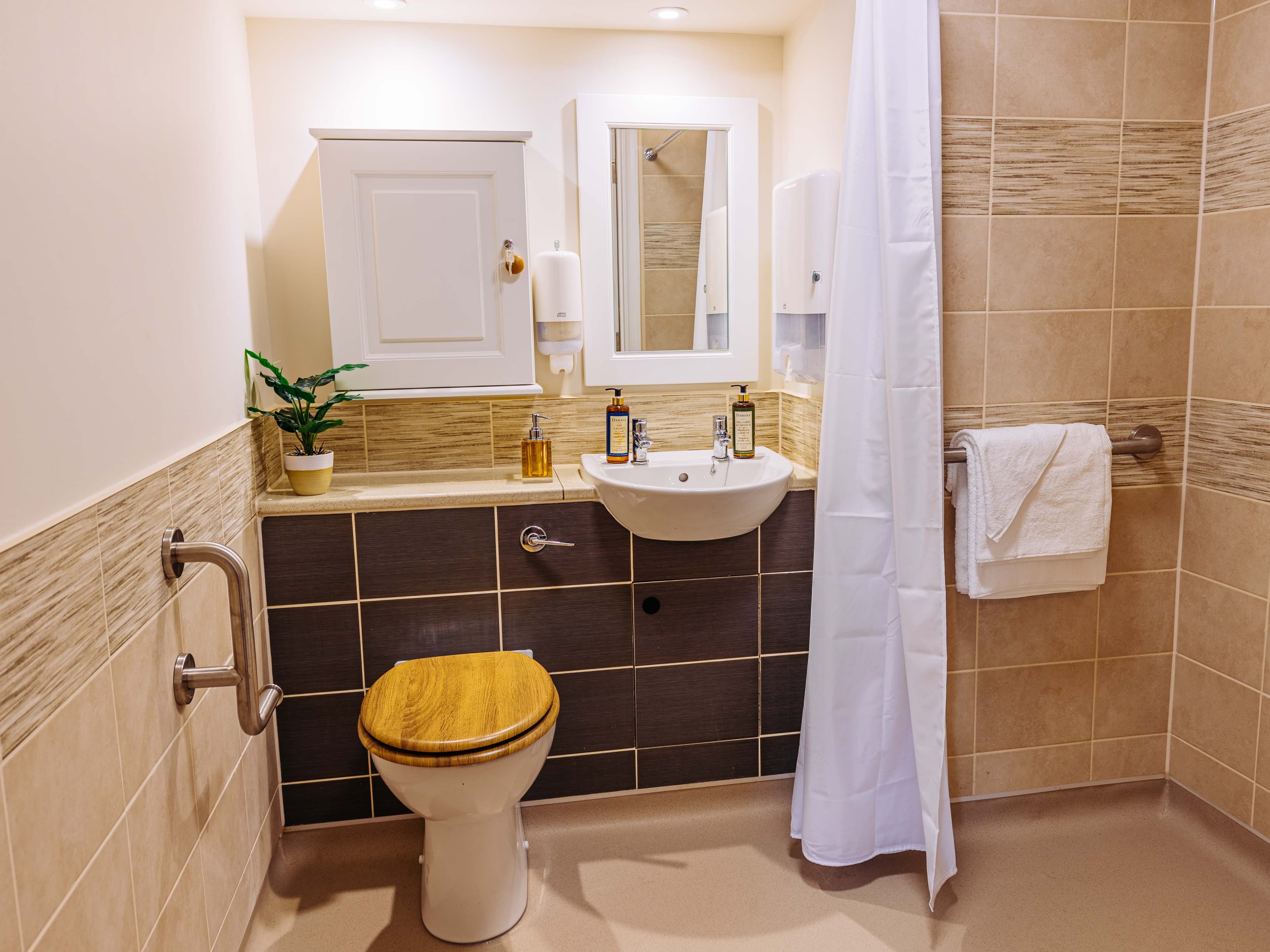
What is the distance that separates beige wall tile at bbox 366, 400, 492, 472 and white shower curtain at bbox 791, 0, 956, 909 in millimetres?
950

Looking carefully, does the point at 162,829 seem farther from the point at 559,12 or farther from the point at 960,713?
the point at 559,12

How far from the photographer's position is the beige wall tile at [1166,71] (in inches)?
78.3

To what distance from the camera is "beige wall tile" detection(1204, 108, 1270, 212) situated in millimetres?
1891

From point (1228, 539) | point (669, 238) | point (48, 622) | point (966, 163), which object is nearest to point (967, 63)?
point (966, 163)

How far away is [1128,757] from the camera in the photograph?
2.26 meters

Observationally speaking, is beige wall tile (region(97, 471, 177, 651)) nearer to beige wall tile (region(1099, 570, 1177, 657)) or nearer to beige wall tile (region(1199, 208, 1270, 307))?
beige wall tile (region(1099, 570, 1177, 657))

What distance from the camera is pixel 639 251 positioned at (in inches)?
96.3

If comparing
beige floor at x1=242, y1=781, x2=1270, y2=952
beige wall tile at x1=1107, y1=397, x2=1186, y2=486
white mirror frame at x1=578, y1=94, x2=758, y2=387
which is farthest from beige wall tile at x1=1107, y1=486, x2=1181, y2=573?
white mirror frame at x1=578, y1=94, x2=758, y2=387

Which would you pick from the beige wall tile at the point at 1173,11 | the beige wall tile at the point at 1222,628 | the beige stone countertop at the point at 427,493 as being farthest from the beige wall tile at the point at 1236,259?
the beige stone countertop at the point at 427,493

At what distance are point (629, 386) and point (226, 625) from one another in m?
1.24

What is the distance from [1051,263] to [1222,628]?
0.93 m

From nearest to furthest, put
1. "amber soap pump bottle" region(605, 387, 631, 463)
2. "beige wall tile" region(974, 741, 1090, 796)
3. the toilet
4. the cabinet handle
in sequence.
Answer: the toilet < the cabinet handle < "beige wall tile" region(974, 741, 1090, 796) < "amber soap pump bottle" region(605, 387, 631, 463)

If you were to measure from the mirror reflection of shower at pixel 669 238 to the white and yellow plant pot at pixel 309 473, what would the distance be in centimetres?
85

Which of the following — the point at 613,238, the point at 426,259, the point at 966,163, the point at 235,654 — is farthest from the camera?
the point at 613,238
